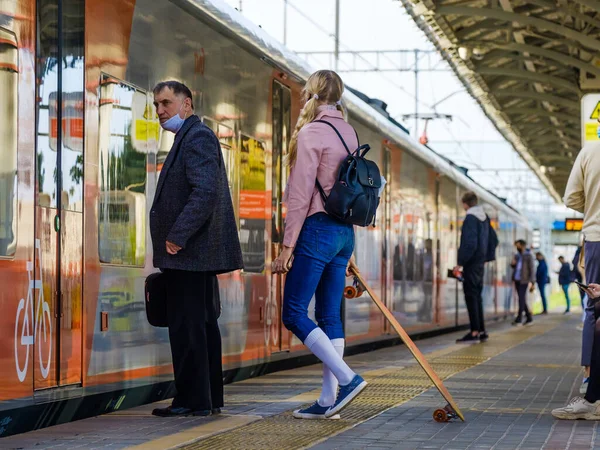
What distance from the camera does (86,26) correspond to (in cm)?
656

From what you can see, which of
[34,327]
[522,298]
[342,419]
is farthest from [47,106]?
[522,298]

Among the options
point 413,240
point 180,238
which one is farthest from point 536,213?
point 180,238

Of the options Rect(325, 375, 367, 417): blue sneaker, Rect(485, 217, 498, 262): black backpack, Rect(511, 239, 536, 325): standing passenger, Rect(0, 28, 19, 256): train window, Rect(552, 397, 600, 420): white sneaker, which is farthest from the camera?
Rect(511, 239, 536, 325): standing passenger

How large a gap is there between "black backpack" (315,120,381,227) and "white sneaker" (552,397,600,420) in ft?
4.81

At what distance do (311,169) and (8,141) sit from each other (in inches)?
67.0

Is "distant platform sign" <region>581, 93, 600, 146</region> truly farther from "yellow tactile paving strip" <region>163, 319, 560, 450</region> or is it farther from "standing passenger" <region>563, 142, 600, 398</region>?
"standing passenger" <region>563, 142, 600, 398</region>

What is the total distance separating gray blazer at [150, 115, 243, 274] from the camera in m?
6.66

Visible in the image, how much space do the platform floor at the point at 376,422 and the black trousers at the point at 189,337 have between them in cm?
16

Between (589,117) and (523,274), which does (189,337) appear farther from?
(523,274)

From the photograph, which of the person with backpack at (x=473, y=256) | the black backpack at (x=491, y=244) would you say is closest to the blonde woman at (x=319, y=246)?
the person with backpack at (x=473, y=256)

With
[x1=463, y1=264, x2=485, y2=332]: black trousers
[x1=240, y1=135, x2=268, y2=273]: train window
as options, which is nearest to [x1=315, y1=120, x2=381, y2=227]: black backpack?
[x1=240, y1=135, x2=268, y2=273]: train window

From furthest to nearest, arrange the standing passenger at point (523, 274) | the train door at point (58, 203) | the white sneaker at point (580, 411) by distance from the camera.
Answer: the standing passenger at point (523, 274) → the white sneaker at point (580, 411) → the train door at point (58, 203)

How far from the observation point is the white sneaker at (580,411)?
7.01 metres

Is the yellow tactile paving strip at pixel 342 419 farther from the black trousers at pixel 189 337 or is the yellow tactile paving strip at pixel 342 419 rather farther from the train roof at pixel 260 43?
the train roof at pixel 260 43
